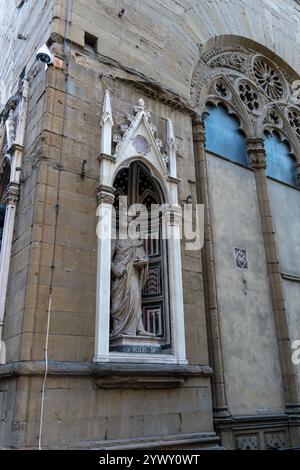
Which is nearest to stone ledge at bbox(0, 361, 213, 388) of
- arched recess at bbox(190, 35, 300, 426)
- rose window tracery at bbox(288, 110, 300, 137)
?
arched recess at bbox(190, 35, 300, 426)

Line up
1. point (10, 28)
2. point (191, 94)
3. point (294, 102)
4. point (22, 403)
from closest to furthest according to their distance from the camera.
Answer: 1. point (22, 403)
2. point (191, 94)
3. point (10, 28)
4. point (294, 102)

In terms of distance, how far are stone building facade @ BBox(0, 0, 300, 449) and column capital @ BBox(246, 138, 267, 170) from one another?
5 cm

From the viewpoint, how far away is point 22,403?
4938 millimetres

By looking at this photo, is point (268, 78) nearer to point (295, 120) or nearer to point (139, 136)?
point (295, 120)

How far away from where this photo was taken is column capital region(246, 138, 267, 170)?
10.1 meters

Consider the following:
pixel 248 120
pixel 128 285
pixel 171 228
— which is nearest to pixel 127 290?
pixel 128 285

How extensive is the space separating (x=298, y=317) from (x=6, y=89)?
8.42m

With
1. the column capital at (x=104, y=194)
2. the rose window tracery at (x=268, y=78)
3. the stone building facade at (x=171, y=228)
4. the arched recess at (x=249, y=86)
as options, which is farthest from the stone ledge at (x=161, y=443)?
the rose window tracery at (x=268, y=78)

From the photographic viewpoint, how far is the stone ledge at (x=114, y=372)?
5.10 m

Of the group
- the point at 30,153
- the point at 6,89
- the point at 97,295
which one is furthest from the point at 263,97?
the point at 97,295

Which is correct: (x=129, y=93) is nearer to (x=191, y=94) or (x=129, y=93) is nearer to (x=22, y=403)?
(x=191, y=94)

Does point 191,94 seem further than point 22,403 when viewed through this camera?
Yes

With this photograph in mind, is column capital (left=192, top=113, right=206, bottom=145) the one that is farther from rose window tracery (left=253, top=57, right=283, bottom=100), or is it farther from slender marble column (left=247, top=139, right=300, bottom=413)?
rose window tracery (left=253, top=57, right=283, bottom=100)

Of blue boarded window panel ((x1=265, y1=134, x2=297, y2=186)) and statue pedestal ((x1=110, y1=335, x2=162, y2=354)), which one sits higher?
blue boarded window panel ((x1=265, y1=134, x2=297, y2=186))
